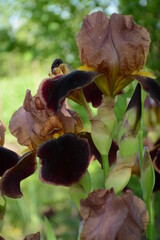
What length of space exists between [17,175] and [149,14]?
2.49 metres

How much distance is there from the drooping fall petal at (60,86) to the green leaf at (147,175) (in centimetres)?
22

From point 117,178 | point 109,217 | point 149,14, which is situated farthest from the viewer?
point 149,14

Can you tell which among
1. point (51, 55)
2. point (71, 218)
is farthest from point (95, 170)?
point (51, 55)

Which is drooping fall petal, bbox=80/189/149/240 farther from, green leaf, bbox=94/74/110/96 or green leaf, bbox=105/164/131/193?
green leaf, bbox=94/74/110/96

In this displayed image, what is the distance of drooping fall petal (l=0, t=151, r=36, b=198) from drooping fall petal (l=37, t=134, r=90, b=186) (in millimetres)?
91

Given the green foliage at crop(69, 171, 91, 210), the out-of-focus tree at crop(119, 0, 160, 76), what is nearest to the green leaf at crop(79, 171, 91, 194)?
the green foliage at crop(69, 171, 91, 210)

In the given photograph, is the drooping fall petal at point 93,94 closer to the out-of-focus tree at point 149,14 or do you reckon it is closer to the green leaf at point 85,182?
the green leaf at point 85,182

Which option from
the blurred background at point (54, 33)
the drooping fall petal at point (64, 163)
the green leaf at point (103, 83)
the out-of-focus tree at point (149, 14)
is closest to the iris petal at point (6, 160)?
the drooping fall petal at point (64, 163)

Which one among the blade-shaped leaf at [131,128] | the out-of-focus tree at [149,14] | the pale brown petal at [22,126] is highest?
the pale brown petal at [22,126]

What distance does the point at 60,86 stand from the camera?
0.84 meters

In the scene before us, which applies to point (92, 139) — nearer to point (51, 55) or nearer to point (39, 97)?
point (39, 97)

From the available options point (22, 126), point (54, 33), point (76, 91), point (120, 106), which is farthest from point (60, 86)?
point (54, 33)

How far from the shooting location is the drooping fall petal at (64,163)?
33.0 inches

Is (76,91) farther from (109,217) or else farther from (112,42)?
(109,217)
